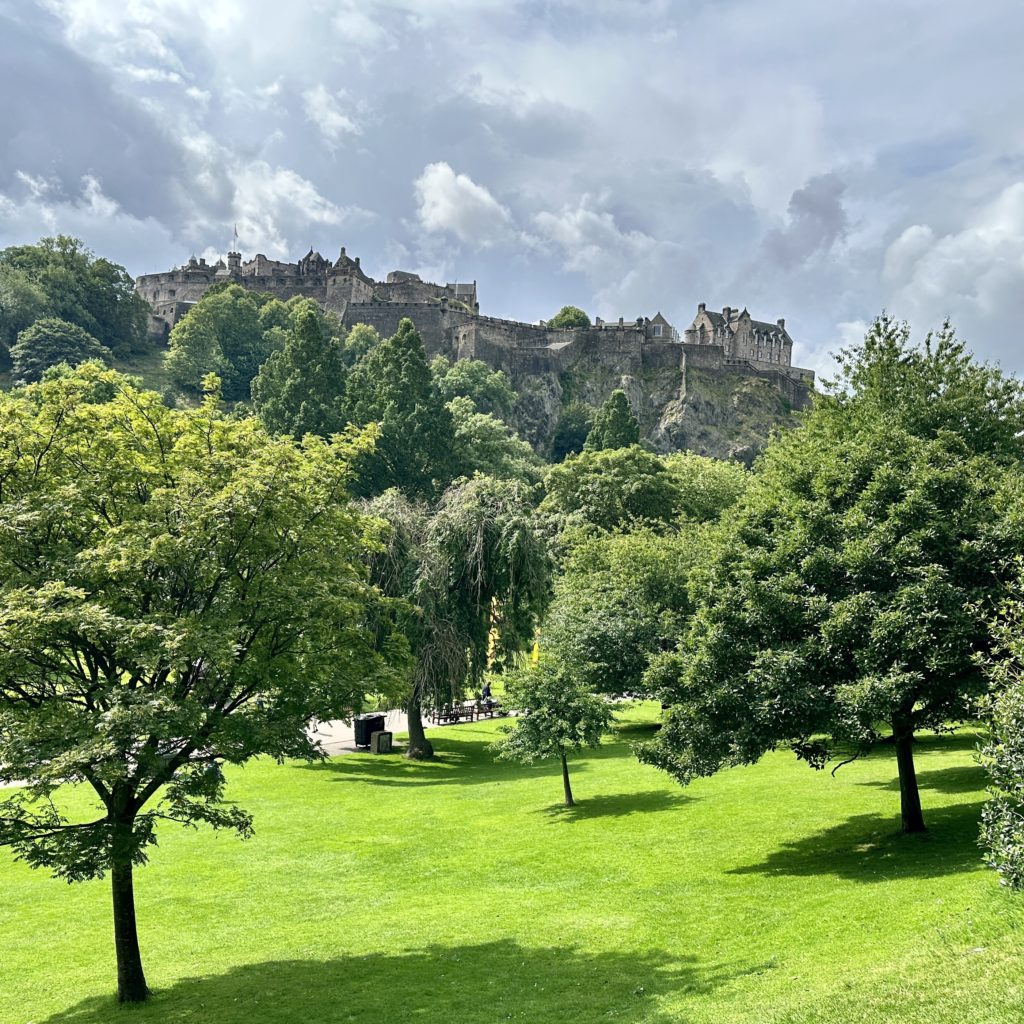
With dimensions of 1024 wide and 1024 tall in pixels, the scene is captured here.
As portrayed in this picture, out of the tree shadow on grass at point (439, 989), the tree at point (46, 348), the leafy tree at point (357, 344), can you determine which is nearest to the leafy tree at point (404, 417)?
Answer: the tree shadow on grass at point (439, 989)

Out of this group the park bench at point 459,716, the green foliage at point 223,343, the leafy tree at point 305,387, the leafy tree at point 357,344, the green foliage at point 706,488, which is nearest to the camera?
the park bench at point 459,716

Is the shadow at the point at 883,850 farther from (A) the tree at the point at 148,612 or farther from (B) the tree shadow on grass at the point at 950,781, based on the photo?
Answer: (A) the tree at the point at 148,612

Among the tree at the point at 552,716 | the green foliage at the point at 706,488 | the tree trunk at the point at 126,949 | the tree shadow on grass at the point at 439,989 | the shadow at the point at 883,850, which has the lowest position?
the tree shadow on grass at the point at 439,989

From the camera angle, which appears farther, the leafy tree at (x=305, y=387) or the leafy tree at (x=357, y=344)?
the leafy tree at (x=357, y=344)

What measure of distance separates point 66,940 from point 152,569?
744 cm

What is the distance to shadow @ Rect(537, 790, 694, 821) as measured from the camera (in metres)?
23.3

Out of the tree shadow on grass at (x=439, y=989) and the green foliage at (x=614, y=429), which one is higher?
the green foliage at (x=614, y=429)

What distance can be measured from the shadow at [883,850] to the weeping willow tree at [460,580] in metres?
13.2

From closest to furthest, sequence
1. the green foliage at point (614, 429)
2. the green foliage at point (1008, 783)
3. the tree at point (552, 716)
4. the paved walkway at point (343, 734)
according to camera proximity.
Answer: the green foliage at point (1008, 783), the tree at point (552, 716), the paved walkway at point (343, 734), the green foliage at point (614, 429)

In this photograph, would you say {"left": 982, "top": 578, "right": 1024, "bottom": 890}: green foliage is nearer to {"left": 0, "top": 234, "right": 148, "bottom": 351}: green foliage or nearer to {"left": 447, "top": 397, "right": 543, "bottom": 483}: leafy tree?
{"left": 447, "top": 397, "right": 543, "bottom": 483}: leafy tree

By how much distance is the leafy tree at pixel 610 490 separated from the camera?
55.8m

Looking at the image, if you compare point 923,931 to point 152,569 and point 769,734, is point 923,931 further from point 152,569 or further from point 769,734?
point 152,569

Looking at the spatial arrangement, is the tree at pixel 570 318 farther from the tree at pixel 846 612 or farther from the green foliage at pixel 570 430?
the tree at pixel 846 612

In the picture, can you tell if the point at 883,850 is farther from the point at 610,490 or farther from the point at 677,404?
the point at 677,404
